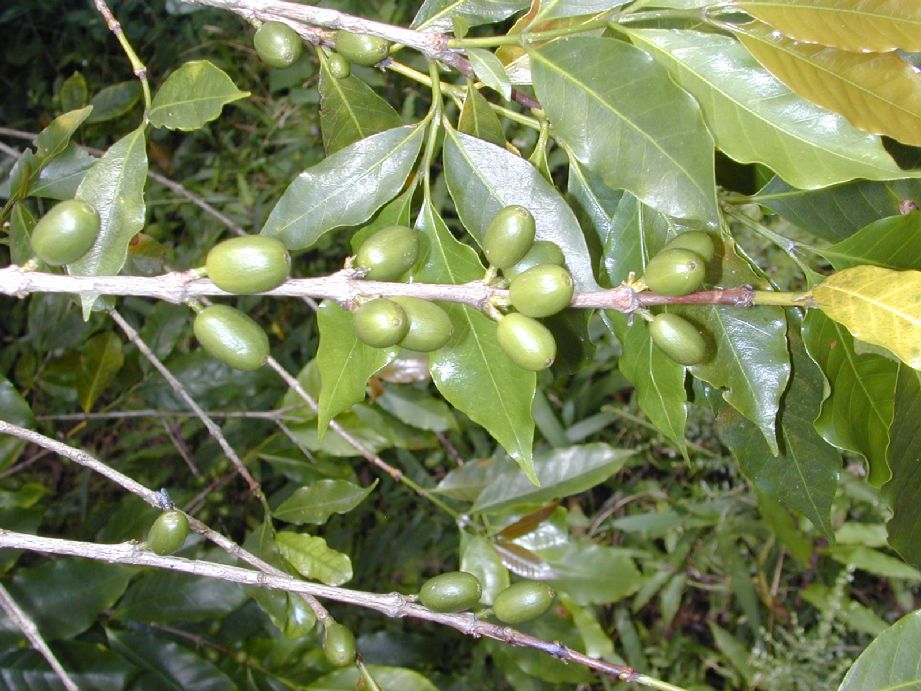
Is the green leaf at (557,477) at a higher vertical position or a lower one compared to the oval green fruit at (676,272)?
lower

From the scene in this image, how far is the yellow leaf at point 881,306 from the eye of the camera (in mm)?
1067

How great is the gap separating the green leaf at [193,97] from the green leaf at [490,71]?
0.40 metres

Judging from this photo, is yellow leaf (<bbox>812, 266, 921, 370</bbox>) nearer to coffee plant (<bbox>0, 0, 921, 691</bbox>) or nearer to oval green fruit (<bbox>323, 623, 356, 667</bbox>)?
coffee plant (<bbox>0, 0, 921, 691</bbox>)

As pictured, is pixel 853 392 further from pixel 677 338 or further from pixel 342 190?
pixel 342 190

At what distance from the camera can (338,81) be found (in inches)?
63.3

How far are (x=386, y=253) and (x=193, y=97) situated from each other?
0.49 m

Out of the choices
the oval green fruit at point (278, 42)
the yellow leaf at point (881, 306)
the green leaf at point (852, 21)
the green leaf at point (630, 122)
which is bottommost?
the yellow leaf at point (881, 306)

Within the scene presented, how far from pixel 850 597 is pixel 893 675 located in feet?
10.1

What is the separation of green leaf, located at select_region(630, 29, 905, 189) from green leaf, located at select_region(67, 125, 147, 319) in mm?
853

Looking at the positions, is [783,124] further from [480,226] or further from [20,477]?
[20,477]

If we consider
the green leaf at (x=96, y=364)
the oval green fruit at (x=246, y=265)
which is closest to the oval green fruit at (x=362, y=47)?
the oval green fruit at (x=246, y=265)

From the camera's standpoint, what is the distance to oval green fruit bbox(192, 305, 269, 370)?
1164 mm

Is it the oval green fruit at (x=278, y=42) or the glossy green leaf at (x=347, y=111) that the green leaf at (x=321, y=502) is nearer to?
the glossy green leaf at (x=347, y=111)

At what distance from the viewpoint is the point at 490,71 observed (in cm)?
127
